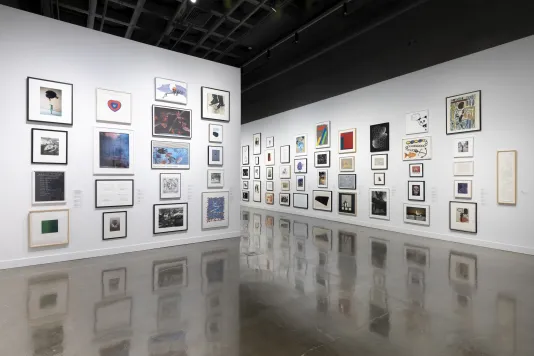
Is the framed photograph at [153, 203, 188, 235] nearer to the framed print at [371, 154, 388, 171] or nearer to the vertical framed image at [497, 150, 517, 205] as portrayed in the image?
the framed print at [371, 154, 388, 171]

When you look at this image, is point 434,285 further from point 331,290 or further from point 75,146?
point 75,146

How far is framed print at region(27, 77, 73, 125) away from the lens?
577cm

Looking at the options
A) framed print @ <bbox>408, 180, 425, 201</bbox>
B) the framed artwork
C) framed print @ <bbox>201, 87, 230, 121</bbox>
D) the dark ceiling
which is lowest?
framed print @ <bbox>408, 180, 425, 201</bbox>

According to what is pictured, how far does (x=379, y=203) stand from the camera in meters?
9.84

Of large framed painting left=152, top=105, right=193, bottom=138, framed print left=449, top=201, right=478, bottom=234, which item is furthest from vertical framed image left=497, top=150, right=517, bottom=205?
large framed painting left=152, top=105, right=193, bottom=138

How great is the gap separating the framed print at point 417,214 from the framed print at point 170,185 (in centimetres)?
667

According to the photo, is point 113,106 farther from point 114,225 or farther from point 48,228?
point 48,228

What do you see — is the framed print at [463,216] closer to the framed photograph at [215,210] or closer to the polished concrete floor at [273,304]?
the polished concrete floor at [273,304]

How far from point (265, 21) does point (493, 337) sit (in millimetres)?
7270

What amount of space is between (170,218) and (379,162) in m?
6.81

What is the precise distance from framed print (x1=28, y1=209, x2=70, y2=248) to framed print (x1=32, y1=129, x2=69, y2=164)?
40.4 inches

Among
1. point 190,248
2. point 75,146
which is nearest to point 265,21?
point 75,146

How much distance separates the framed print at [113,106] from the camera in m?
6.48

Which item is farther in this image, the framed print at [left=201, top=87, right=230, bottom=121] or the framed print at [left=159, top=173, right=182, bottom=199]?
the framed print at [left=201, top=87, right=230, bottom=121]
